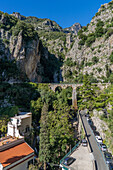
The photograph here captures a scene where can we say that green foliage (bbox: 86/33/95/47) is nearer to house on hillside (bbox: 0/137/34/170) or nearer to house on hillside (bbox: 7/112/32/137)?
house on hillside (bbox: 7/112/32/137)

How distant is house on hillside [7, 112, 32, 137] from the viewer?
63.2 ft

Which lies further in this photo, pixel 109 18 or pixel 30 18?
pixel 30 18

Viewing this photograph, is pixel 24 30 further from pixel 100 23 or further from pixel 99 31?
pixel 100 23

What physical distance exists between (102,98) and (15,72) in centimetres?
2909

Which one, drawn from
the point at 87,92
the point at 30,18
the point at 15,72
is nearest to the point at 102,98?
the point at 87,92

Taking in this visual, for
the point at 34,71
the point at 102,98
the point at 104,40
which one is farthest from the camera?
the point at 104,40

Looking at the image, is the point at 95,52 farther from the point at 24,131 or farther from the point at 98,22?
the point at 24,131

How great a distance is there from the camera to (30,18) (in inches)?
4776

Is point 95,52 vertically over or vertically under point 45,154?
over

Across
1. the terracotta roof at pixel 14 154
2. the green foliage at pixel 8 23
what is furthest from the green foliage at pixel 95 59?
the terracotta roof at pixel 14 154

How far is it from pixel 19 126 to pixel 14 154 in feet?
19.5

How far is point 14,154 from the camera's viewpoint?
14352 millimetres

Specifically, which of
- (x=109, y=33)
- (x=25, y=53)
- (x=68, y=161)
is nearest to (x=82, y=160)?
(x=68, y=161)

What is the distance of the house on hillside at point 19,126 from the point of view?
19.3 metres
